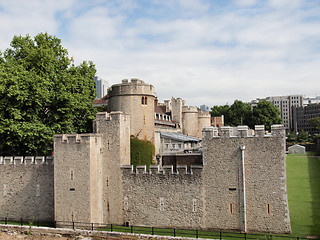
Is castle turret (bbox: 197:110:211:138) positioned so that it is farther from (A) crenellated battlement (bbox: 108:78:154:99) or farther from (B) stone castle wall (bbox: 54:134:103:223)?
(B) stone castle wall (bbox: 54:134:103:223)

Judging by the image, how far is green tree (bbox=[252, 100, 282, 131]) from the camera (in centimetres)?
8488

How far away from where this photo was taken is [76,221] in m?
21.4

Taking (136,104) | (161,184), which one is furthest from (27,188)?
(161,184)

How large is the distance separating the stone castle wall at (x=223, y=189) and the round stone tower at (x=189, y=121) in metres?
28.2

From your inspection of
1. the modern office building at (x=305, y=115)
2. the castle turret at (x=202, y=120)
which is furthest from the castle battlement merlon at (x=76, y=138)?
the modern office building at (x=305, y=115)

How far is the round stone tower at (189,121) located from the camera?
49.7 metres

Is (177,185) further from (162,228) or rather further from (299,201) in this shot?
(299,201)

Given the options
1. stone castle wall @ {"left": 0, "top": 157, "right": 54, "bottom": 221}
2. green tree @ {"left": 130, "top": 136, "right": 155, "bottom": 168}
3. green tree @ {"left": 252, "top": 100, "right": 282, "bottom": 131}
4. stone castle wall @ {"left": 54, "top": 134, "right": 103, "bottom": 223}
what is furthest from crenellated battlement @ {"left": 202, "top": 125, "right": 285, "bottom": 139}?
green tree @ {"left": 252, "top": 100, "right": 282, "bottom": 131}

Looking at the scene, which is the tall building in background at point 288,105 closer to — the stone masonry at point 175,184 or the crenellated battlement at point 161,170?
the stone masonry at point 175,184

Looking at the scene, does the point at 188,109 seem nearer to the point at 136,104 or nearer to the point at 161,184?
the point at 136,104

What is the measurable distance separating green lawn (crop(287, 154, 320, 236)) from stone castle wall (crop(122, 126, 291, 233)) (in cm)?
173

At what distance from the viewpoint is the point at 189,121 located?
49.9 metres

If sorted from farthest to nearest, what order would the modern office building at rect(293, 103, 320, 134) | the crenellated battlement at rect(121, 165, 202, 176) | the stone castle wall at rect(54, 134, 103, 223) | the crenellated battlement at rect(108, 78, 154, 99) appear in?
the modern office building at rect(293, 103, 320, 134), the crenellated battlement at rect(108, 78, 154, 99), the stone castle wall at rect(54, 134, 103, 223), the crenellated battlement at rect(121, 165, 202, 176)

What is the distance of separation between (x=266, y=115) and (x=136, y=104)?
222 ft
